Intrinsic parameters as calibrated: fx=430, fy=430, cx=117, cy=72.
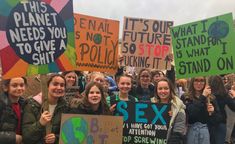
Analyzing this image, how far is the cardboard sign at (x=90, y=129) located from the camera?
5242 millimetres

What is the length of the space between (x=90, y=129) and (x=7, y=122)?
3.34 feet

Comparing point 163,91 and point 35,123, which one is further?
point 163,91

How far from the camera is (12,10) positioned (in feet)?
16.3

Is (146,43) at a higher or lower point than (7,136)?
higher

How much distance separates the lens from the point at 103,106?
5.59 m

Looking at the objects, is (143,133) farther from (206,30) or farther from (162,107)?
(206,30)

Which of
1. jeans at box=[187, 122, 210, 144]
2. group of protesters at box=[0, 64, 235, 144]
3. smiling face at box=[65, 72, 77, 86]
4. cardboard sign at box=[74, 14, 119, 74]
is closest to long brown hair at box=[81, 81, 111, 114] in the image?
group of protesters at box=[0, 64, 235, 144]

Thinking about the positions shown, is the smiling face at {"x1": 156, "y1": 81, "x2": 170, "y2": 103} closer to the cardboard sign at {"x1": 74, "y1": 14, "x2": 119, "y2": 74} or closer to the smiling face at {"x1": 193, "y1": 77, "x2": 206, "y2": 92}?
the smiling face at {"x1": 193, "y1": 77, "x2": 206, "y2": 92}

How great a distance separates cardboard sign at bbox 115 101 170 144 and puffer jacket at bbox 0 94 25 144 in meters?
1.45

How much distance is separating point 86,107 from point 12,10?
5.04 ft

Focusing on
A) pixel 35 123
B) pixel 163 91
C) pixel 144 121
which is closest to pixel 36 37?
pixel 35 123

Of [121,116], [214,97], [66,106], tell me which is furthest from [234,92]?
[66,106]

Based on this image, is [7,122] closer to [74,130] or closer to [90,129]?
[74,130]

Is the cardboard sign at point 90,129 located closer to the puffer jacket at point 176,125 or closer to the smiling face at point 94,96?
the smiling face at point 94,96
